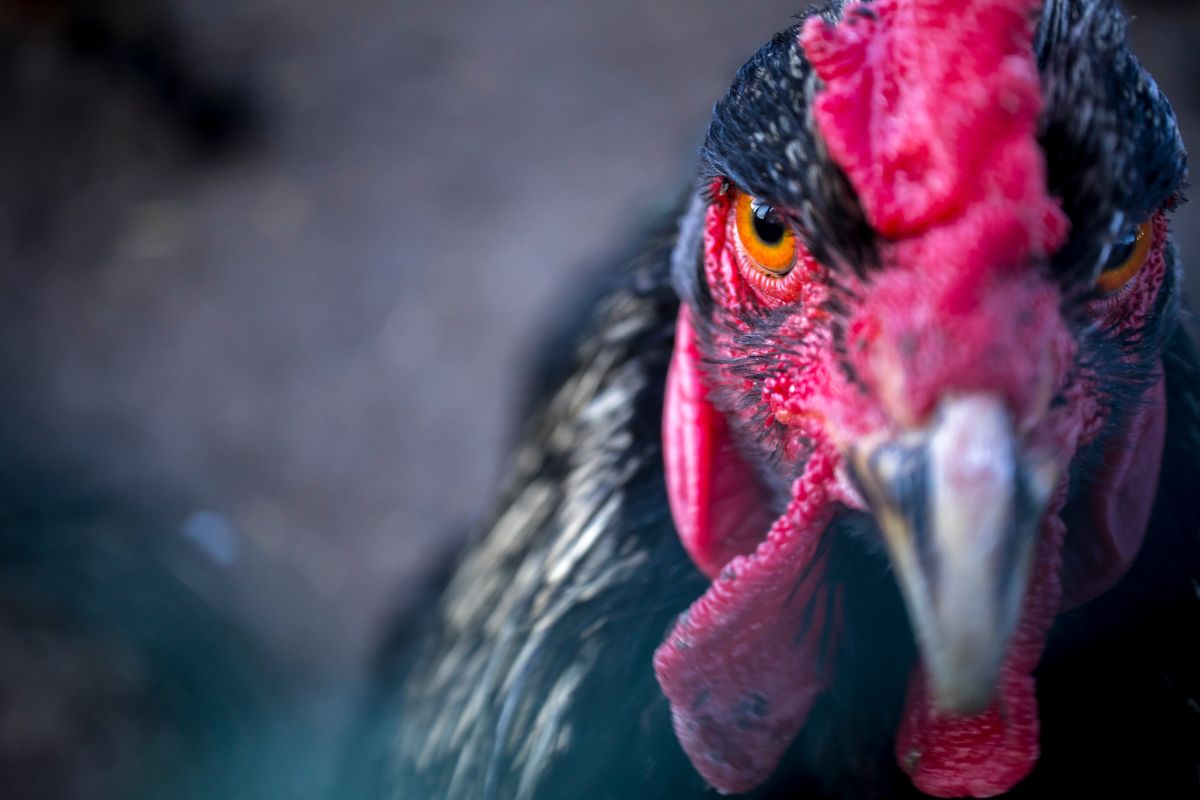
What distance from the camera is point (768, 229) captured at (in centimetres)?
108

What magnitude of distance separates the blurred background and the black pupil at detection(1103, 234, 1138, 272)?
2249 millimetres

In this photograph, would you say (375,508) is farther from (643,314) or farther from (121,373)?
(643,314)

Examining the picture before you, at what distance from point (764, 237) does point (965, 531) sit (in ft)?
1.44

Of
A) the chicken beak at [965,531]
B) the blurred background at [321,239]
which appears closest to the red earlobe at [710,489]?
the chicken beak at [965,531]

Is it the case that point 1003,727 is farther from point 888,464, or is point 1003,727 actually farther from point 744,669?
point 888,464

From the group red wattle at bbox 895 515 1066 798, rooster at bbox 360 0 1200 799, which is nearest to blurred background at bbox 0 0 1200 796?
rooster at bbox 360 0 1200 799

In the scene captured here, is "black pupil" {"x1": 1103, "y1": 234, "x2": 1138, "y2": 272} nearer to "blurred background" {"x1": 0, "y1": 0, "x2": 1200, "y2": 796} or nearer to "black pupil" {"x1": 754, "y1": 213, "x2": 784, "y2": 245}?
"black pupil" {"x1": 754, "y1": 213, "x2": 784, "y2": 245}

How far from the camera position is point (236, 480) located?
3.49m

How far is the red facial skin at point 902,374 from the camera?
85 centimetres

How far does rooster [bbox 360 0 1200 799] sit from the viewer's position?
85 cm

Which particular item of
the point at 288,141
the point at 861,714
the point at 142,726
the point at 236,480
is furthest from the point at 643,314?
the point at 288,141

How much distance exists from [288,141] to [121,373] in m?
1.28

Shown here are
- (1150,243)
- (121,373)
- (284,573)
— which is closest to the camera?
(1150,243)

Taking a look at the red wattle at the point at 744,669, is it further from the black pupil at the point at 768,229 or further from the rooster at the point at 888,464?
the black pupil at the point at 768,229
